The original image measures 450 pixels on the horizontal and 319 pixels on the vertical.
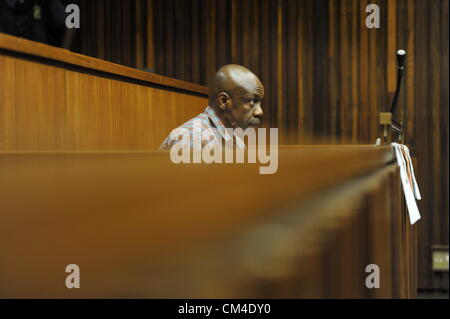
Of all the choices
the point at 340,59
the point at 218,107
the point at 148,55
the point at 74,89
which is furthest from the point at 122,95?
the point at 340,59

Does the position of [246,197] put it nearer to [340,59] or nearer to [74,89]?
[74,89]

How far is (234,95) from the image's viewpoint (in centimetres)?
153

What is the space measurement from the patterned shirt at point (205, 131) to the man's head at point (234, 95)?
3 cm

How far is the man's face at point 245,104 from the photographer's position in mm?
1530

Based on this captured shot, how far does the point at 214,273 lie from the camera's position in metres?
0.44

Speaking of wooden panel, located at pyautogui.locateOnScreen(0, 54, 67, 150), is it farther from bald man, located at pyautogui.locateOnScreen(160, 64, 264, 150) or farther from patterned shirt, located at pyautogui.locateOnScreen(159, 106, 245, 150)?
bald man, located at pyautogui.locateOnScreen(160, 64, 264, 150)

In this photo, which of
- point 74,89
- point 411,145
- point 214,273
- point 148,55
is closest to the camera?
point 214,273

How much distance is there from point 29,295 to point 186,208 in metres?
0.17

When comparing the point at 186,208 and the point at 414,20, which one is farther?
the point at 414,20

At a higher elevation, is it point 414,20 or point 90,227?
point 414,20

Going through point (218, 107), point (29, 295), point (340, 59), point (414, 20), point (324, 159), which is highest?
point (414, 20)

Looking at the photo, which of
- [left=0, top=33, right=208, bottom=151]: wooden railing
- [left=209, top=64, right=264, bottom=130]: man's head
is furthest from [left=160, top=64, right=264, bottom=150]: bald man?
[left=0, top=33, right=208, bottom=151]: wooden railing

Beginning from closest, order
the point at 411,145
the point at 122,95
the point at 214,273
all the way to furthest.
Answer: the point at 214,273 → the point at 122,95 → the point at 411,145

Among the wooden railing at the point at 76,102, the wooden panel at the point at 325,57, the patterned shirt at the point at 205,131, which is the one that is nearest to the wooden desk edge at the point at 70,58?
the wooden railing at the point at 76,102
